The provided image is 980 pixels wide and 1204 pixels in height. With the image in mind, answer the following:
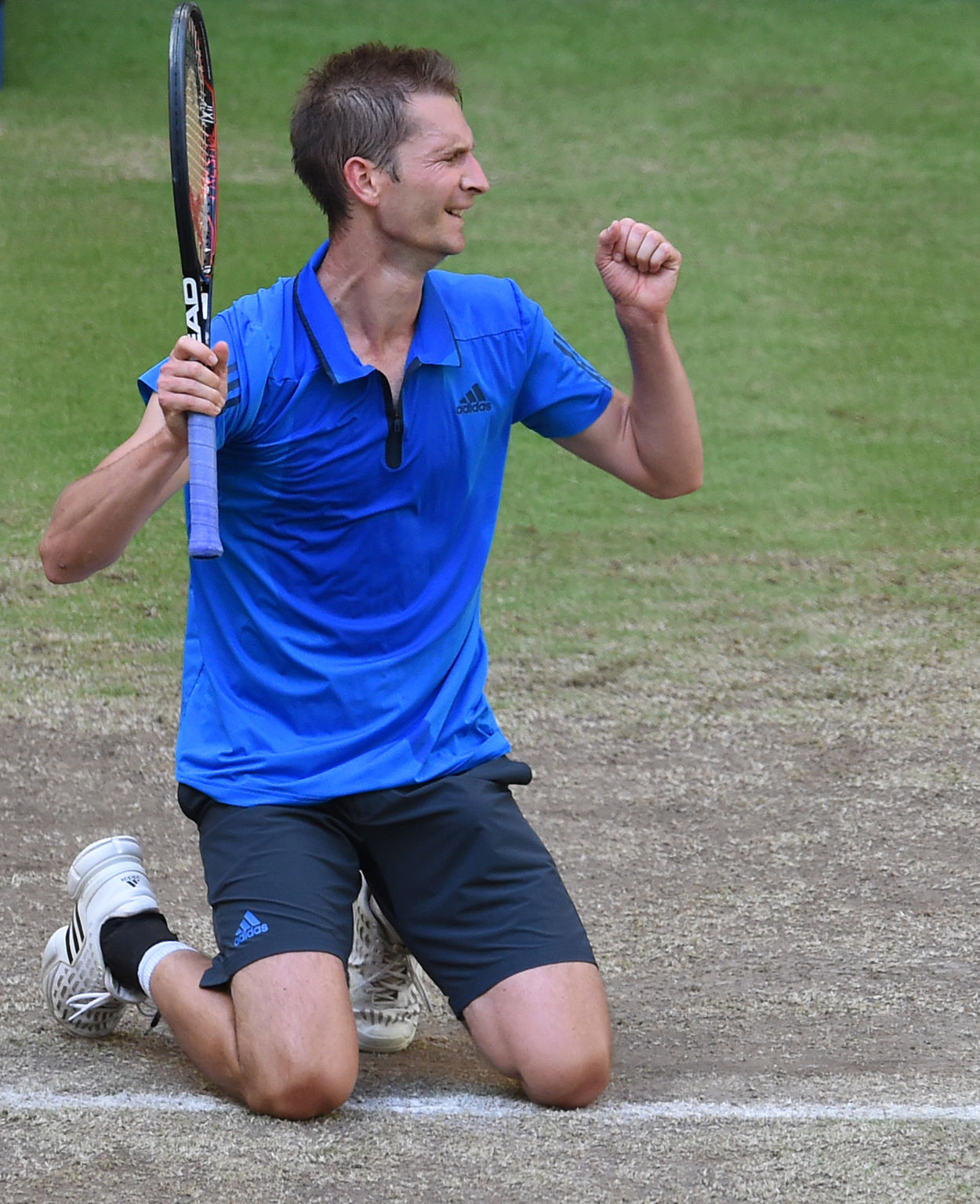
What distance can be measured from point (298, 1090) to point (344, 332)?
1.50 metres

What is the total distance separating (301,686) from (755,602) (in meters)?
3.20

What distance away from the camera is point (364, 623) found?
11.8ft

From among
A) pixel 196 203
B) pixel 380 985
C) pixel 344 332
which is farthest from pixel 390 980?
pixel 196 203

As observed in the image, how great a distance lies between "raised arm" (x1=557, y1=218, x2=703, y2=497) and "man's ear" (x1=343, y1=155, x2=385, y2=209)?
19.0 inches

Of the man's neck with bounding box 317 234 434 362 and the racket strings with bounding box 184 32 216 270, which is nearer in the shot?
the racket strings with bounding box 184 32 216 270

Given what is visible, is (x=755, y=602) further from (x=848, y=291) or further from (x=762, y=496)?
(x=848, y=291)

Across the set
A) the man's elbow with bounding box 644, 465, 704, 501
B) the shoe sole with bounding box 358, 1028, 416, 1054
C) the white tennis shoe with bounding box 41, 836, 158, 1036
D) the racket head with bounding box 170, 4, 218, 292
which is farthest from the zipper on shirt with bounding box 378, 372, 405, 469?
the shoe sole with bounding box 358, 1028, 416, 1054

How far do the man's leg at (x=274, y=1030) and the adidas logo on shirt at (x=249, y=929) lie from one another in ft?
0.20

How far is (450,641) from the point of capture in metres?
3.71

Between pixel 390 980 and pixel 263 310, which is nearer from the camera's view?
pixel 263 310

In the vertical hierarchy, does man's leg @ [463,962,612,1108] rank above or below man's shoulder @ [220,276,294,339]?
below

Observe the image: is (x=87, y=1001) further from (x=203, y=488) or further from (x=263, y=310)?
(x=263, y=310)

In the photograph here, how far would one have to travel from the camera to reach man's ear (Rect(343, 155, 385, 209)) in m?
3.58

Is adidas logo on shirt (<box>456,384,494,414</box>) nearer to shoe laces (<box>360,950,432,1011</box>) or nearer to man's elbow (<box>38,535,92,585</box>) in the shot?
man's elbow (<box>38,535,92,585</box>)
